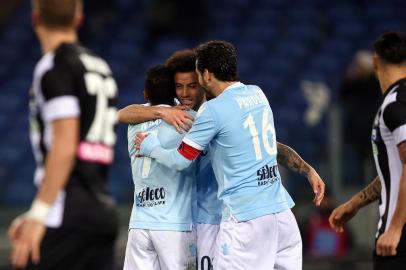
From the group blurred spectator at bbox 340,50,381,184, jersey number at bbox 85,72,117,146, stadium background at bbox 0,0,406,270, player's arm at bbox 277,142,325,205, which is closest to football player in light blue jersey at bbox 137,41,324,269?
player's arm at bbox 277,142,325,205

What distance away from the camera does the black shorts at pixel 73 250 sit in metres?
3.88

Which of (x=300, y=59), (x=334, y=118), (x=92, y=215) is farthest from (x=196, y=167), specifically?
(x=300, y=59)

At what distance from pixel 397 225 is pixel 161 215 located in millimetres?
1464

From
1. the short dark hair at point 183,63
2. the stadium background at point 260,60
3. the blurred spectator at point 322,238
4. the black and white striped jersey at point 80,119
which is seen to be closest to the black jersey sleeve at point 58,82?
the black and white striped jersey at point 80,119

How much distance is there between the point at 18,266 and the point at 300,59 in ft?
34.0

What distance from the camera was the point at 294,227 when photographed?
17.8 feet

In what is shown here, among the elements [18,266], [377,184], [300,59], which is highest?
[300,59]

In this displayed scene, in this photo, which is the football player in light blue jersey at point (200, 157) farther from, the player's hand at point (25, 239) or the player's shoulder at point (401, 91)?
the player's hand at point (25, 239)

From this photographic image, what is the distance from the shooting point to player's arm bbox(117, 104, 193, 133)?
5.43m

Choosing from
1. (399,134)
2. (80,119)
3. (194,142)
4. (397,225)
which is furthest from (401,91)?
(80,119)

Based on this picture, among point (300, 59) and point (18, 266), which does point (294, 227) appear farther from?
point (300, 59)

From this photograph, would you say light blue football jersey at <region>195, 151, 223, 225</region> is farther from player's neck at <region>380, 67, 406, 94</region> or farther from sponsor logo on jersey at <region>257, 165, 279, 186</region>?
player's neck at <region>380, 67, 406, 94</region>

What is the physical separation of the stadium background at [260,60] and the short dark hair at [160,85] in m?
4.17

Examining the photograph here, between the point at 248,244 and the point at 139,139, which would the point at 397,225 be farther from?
the point at 139,139
